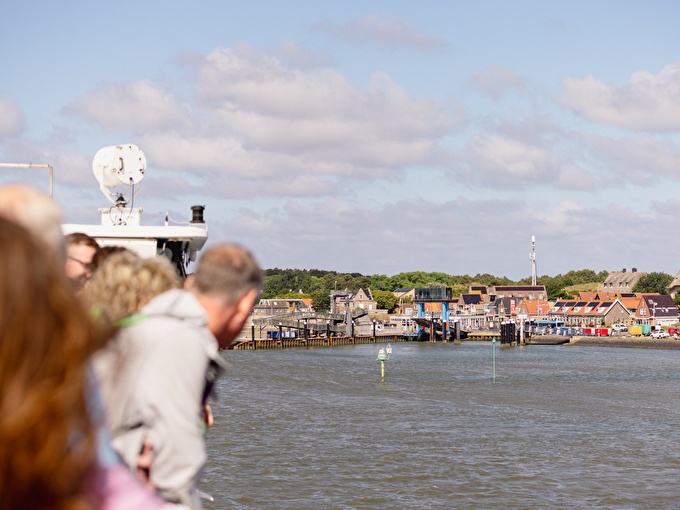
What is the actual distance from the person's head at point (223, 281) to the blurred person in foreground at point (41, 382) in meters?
1.68

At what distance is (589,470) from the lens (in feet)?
69.3

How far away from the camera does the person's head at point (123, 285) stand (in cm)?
304

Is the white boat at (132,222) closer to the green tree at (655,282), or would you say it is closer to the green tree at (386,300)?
the green tree at (655,282)

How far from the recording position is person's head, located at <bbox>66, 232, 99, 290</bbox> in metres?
3.45

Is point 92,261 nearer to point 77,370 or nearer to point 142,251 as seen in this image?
point 77,370

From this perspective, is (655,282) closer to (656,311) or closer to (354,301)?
(656,311)

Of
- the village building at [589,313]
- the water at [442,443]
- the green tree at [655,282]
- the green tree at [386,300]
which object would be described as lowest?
the water at [442,443]

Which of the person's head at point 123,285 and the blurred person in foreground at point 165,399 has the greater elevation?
the person's head at point 123,285

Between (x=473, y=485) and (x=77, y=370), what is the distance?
19.0m

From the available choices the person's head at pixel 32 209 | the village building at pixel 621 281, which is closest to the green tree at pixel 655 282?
the village building at pixel 621 281

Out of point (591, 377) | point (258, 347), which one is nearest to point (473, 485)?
point (591, 377)

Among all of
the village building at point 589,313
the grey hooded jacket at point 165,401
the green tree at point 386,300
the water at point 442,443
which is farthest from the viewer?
the green tree at point 386,300

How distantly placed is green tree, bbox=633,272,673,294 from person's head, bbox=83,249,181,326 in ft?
450

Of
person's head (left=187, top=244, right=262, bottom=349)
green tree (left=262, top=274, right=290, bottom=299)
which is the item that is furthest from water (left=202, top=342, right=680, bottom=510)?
green tree (left=262, top=274, right=290, bottom=299)
